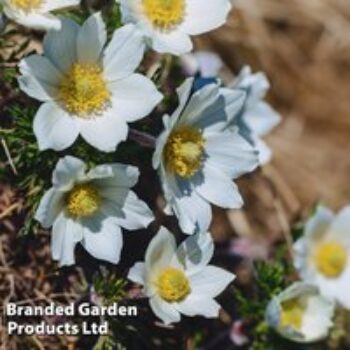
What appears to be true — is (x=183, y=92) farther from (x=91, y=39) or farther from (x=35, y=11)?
(x=35, y=11)

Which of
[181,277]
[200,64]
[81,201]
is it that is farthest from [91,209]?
[200,64]

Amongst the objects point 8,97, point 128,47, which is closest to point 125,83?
point 128,47

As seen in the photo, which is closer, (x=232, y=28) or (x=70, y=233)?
(x=70, y=233)

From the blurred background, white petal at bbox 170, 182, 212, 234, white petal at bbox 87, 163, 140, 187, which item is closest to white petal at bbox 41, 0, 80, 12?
white petal at bbox 87, 163, 140, 187

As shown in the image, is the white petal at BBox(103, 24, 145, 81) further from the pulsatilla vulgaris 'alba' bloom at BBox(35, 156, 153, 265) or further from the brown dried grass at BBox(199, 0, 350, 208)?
the brown dried grass at BBox(199, 0, 350, 208)

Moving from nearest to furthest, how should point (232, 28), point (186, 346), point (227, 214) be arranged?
point (186, 346), point (227, 214), point (232, 28)

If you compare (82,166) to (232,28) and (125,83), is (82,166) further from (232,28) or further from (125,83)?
(232,28)
